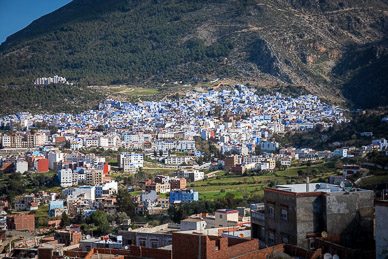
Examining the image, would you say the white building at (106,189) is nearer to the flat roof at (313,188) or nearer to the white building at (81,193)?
the white building at (81,193)

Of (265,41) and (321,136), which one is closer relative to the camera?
(321,136)

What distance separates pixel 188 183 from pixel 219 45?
56.2 meters

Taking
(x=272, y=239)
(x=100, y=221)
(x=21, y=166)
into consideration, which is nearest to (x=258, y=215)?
(x=272, y=239)

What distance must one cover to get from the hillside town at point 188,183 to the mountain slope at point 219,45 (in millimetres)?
7145

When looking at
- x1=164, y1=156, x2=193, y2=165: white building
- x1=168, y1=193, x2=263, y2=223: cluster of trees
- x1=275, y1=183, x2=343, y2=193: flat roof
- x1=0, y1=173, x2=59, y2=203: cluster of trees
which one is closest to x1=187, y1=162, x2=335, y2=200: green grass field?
x1=168, y1=193, x2=263, y2=223: cluster of trees

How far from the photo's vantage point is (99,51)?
112688 millimetres

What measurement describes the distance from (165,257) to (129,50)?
10410cm

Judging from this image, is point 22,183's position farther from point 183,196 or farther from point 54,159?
point 183,196

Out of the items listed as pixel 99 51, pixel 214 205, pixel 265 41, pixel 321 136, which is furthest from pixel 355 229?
pixel 99 51

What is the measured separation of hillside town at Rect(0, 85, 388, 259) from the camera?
13258 millimetres

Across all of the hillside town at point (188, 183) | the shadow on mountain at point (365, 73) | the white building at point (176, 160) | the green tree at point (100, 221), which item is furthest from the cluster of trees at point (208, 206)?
the shadow on mountain at point (365, 73)

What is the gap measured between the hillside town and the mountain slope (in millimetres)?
7145

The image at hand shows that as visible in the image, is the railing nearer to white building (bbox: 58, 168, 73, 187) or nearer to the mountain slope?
white building (bbox: 58, 168, 73, 187)

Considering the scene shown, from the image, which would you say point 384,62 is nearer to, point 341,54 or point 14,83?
point 341,54
